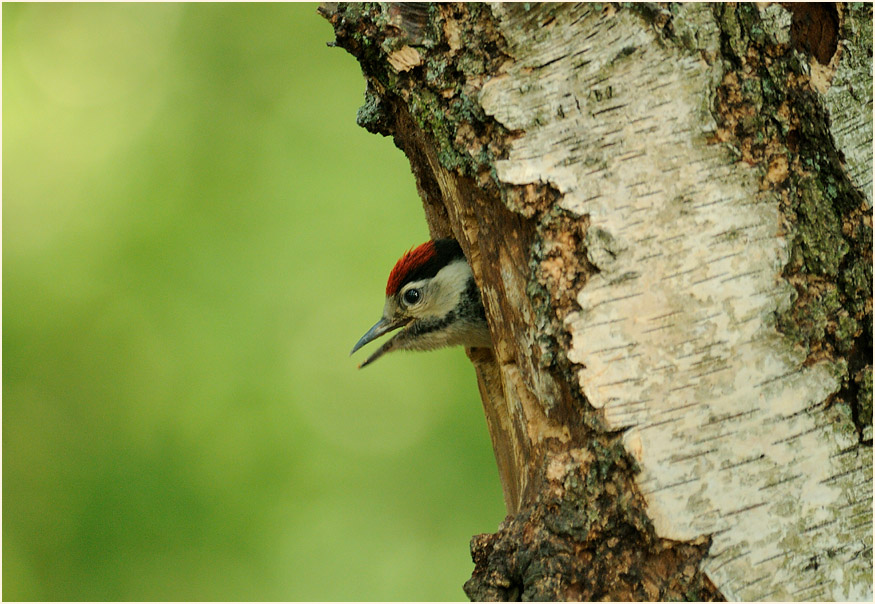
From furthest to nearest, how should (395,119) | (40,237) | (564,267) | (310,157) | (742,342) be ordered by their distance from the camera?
1. (310,157)
2. (40,237)
3. (395,119)
4. (564,267)
5. (742,342)

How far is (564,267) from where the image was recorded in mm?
1946

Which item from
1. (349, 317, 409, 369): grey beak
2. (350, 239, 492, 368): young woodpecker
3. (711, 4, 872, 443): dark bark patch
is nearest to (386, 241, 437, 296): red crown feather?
(350, 239, 492, 368): young woodpecker

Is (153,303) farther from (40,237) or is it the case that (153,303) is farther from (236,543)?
(236,543)

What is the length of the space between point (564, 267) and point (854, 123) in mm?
729

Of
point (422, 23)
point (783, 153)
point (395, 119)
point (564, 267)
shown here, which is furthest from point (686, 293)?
point (395, 119)

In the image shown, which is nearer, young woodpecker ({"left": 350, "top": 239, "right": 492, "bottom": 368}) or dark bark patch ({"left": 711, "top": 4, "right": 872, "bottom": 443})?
dark bark patch ({"left": 711, "top": 4, "right": 872, "bottom": 443})

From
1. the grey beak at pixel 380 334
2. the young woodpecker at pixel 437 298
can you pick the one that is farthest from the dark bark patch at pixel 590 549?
the grey beak at pixel 380 334

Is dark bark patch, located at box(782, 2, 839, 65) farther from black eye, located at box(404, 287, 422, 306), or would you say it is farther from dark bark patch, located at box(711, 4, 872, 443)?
black eye, located at box(404, 287, 422, 306)

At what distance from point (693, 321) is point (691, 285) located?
0.08 meters

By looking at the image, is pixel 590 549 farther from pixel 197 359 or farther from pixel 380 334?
pixel 197 359

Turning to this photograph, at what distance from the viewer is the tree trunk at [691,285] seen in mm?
1791

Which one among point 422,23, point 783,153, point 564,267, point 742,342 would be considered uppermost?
point 422,23

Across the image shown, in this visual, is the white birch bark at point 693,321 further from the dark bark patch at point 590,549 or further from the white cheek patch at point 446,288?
the white cheek patch at point 446,288

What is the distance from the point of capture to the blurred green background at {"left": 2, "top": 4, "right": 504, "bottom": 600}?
16.4ft
